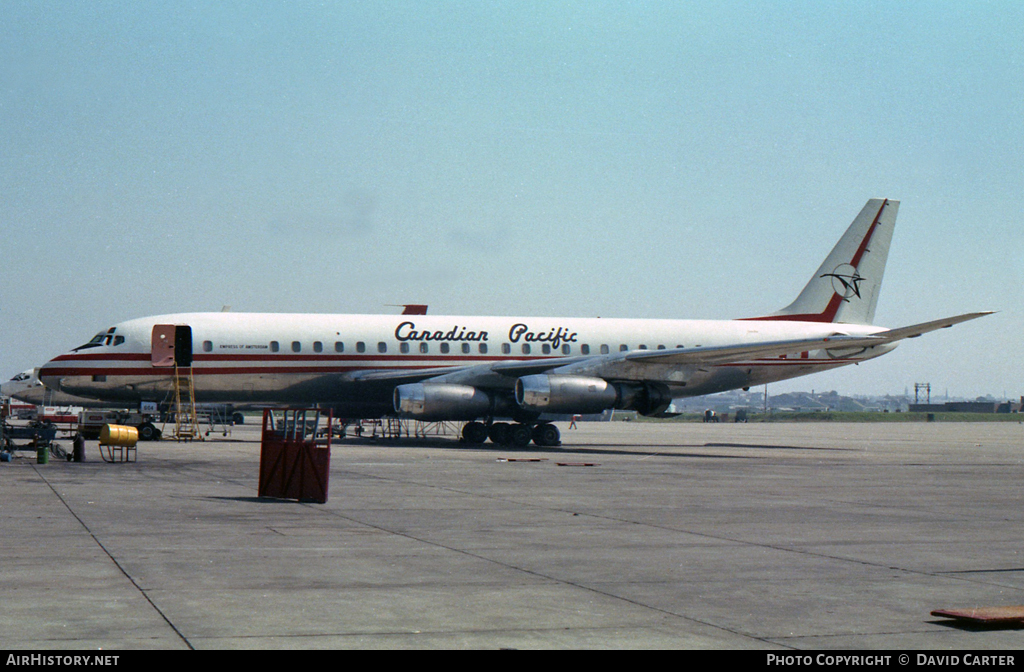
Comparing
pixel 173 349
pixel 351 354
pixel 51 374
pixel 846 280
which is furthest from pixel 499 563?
→ pixel 846 280

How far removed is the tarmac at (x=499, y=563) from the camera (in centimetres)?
692

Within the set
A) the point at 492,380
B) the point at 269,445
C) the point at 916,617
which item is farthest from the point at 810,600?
the point at 492,380

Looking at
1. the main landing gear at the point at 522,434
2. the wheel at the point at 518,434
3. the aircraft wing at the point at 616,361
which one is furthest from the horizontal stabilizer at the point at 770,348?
the wheel at the point at 518,434

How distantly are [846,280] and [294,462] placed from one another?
3139 cm

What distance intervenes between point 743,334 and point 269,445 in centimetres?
2708

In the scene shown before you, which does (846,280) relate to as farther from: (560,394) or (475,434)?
(475,434)

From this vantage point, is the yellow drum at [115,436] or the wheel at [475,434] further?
the wheel at [475,434]

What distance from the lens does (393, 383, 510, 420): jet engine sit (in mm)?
32625

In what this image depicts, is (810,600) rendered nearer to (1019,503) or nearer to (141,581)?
(141,581)

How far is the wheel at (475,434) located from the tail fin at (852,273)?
522 inches

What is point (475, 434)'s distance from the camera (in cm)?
3622

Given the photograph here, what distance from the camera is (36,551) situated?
32.9ft

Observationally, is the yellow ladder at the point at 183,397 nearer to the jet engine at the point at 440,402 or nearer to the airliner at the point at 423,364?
the airliner at the point at 423,364

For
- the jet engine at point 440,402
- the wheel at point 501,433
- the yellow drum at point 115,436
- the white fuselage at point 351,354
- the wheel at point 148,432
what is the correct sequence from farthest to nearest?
1. the wheel at point 501,433
2. the wheel at point 148,432
3. the white fuselage at point 351,354
4. the jet engine at point 440,402
5. the yellow drum at point 115,436
